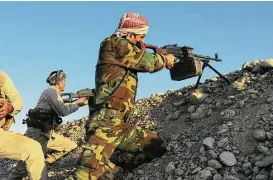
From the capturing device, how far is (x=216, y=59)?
8.46 meters

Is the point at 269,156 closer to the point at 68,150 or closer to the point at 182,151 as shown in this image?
the point at 182,151

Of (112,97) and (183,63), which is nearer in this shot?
(112,97)

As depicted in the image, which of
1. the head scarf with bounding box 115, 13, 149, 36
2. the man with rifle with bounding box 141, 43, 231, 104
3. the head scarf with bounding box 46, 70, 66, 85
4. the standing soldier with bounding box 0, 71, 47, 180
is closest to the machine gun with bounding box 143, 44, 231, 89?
the man with rifle with bounding box 141, 43, 231, 104

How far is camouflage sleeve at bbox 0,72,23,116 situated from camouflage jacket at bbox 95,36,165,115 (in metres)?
1.34

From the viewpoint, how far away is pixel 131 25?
646 centimetres

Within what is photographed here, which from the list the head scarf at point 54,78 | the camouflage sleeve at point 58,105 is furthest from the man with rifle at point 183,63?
the head scarf at point 54,78

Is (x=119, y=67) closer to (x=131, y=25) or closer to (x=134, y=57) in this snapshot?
(x=134, y=57)

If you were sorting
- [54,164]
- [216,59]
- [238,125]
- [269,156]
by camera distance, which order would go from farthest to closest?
1. [54,164]
2. [216,59]
3. [238,125]
4. [269,156]

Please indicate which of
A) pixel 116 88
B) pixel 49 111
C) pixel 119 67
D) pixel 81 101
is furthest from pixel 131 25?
pixel 49 111

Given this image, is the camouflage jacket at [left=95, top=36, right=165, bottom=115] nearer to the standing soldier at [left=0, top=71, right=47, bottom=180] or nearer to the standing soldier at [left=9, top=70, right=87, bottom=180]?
the standing soldier at [left=0, top=71, right=47, bottom=180]

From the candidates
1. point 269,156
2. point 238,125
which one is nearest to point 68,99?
point 238,125

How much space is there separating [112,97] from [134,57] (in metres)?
0.67

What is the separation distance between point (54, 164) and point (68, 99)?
1.52 m

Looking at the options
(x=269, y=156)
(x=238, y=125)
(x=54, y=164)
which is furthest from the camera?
(x=54, y=164)
